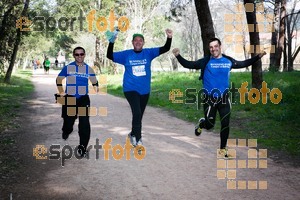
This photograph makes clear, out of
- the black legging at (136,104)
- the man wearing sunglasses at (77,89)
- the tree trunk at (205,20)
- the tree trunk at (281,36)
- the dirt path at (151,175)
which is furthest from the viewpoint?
the tree trunk at (281,36)

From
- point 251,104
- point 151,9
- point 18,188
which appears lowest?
point 18,188

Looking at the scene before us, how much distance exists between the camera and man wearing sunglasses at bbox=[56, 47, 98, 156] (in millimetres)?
6086

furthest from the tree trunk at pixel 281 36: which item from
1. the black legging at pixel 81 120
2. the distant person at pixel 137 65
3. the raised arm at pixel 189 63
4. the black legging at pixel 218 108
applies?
the black legging at pixel 81 120

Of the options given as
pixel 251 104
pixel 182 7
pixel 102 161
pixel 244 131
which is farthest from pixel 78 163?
pixel 182 7

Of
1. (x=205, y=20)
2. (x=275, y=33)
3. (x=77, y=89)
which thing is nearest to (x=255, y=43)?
(x=205, y=20)

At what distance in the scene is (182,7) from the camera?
59.0ft

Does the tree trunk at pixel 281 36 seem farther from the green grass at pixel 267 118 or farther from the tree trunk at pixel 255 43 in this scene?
the tree trunk at pixel 255 43

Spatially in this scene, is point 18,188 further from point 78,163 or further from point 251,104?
point 251,104

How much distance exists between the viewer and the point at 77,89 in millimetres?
6352

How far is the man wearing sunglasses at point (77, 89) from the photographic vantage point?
6.09 metres

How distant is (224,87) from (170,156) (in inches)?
96.3

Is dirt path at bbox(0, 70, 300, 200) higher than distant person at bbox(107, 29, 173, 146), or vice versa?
distant person at bbox(107, 29, 173, 146)

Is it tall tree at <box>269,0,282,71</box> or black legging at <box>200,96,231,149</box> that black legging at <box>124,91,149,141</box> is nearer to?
black legging at <box>200,96,231,149</box>

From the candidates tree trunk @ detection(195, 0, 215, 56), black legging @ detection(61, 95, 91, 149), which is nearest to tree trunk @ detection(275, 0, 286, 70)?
tree trunk @ detection(195, 0, 215, 56)
